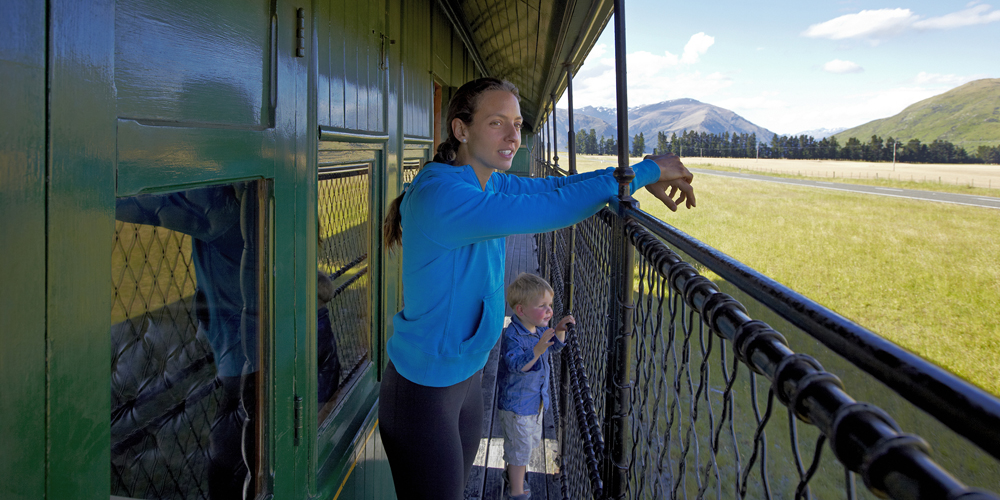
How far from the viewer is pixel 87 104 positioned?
2.60 ft

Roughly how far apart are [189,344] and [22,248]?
26.7 inches

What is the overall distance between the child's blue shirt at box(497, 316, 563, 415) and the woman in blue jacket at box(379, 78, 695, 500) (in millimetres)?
998

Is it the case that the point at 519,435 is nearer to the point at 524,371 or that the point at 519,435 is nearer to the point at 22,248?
the point at 524,371

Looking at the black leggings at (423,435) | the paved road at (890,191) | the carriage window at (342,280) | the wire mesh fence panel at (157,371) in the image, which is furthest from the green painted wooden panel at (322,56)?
the paved road at (890,191)

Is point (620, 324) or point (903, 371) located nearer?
point (903, 371)

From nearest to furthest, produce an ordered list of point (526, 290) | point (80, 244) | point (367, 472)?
point (80, 244), point (367, 472), point (526, 290)

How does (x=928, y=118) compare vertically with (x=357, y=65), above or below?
above

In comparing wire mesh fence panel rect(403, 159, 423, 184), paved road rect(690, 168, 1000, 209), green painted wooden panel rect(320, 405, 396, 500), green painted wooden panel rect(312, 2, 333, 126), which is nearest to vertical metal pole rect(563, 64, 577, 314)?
wire mesh fence panel rect(403, 159, 423, 184)

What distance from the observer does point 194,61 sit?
1.09 meters

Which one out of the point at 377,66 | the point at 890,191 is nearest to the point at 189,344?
the point at 377,66

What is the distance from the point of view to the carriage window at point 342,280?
2.03m

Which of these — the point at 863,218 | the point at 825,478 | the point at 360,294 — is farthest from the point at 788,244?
the point at 360,294

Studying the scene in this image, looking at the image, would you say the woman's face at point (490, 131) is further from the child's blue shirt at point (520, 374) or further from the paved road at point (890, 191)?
the paved road at point (890, 191)

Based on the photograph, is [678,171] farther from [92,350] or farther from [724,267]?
[92,350]
